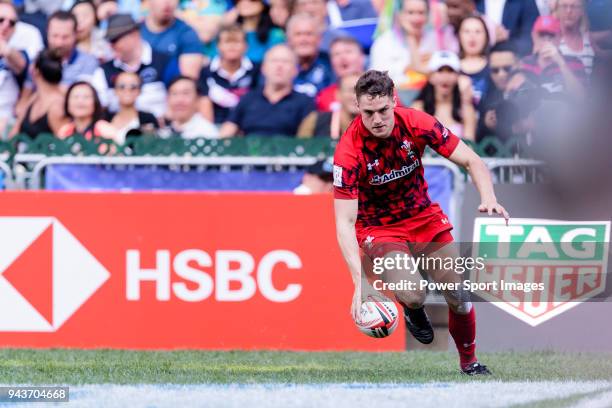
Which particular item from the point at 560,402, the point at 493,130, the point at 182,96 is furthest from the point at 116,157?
the point at 560,402

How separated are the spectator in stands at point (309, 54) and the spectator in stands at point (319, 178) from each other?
2017 mm

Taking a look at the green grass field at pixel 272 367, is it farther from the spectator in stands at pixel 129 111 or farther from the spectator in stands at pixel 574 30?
the spectator in stands at pixel 129 111

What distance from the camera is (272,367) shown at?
27.4ft

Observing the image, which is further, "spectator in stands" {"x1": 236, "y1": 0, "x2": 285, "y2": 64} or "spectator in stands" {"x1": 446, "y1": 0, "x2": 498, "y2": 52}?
"spectator in stands" {"x1": 236, "y1": 0, "x2": 285, "y2": 64}

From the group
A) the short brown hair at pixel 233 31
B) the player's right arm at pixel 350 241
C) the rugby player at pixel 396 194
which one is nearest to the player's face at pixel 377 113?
the rugby player at pixel 396 194

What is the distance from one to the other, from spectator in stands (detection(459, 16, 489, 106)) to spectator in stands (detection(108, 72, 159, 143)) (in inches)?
127

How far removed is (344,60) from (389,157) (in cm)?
469

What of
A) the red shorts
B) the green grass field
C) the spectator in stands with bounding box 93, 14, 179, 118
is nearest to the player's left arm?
the red shorts

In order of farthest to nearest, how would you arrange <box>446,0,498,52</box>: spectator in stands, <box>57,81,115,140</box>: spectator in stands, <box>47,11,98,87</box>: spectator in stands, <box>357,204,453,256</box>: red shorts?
1. <box>47,11,98,87</box>: spectator in stands
2. <box>446,0,498,52</box>: spectator in stands
3. <box>57,81,115,140</box>: spectator in stands
4. <box>357,204,453,256</box>: red shorts

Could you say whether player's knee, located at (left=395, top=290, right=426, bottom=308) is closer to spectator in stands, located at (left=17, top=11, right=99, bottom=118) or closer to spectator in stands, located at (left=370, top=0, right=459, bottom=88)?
spectator in stands, located at (left=370, top=0, right=459, bottom=88)

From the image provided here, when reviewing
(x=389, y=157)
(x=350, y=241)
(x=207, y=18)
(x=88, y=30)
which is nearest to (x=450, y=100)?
(x=207, y=18)

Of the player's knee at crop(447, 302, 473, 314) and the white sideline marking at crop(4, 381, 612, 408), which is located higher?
the player's knee at crop(447, 302, 473, 314)

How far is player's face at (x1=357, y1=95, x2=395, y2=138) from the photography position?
7211mm

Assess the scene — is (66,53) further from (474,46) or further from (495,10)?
(495,10)
